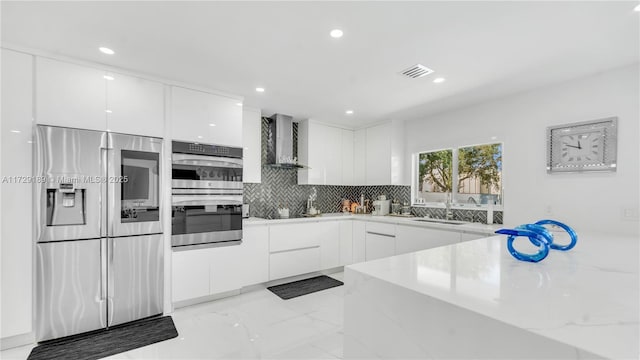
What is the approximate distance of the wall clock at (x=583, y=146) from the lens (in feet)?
8.51

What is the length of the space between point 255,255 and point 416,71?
2.71 m

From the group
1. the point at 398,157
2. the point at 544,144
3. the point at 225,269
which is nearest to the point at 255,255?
the point at 225,269

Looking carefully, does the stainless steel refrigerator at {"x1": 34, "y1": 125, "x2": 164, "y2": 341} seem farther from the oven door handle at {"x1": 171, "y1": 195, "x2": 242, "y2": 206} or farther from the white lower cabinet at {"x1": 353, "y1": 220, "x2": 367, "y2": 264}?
the white lower cabinet at {"x1": 353, "y1": 220, "x2": 367, "y2": 264}

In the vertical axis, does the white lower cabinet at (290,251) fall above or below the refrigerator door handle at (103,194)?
below

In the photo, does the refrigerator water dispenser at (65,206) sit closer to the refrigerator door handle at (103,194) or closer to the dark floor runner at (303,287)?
the refrigerator door handle at (103,194)

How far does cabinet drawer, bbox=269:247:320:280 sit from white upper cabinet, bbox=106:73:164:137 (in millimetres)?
2022

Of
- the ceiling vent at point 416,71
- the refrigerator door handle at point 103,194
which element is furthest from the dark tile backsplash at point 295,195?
the ceiling vent at point 416,71

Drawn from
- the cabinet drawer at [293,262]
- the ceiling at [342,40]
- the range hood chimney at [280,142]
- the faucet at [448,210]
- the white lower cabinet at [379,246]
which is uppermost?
the ceiling at [342,40]

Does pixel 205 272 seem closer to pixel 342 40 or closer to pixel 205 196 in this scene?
pixel 205 196

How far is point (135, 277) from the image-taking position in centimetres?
265

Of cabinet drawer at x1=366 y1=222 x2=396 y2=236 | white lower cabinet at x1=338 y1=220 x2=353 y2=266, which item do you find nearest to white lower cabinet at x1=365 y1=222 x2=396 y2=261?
cabinet drawer at x1=366 y1=222 x2=396 y2=236

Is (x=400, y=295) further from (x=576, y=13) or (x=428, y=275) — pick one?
(x=576, y=13)

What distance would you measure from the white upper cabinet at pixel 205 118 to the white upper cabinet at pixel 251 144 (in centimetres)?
43

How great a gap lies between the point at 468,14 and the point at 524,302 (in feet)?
5.73
